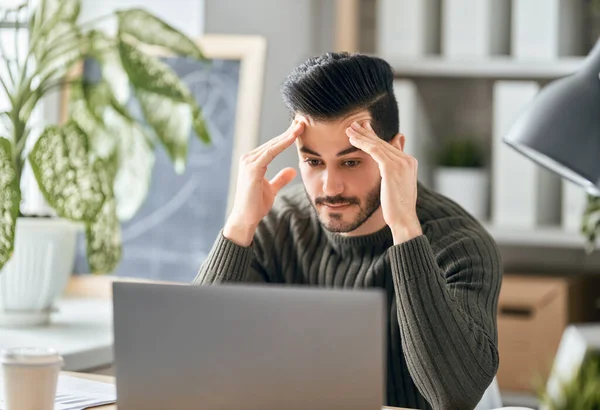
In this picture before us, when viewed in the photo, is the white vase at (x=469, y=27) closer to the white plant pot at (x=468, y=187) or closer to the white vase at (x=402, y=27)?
the white vase at (x=402, y=27)

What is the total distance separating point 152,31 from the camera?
2.31 meters

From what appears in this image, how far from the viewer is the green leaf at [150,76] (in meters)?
2.28

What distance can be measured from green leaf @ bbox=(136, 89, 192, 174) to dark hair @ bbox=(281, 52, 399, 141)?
0.67 meters

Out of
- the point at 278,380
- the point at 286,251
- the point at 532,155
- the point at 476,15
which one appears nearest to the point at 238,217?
the point at 286,251

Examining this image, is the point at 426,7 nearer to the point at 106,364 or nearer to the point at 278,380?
the point at 106,364

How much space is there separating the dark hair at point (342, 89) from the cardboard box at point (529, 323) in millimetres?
978

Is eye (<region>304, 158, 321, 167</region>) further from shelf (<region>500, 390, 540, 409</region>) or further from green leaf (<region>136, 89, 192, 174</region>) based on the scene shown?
shelf (<region>500, 390, 540, 409</region>)

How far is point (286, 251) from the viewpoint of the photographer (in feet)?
6.23

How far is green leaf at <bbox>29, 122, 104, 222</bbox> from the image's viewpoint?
7.04 feet

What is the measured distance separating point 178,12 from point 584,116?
1.83 metres

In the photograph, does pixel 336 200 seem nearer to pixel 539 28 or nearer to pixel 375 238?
pixel 375 238

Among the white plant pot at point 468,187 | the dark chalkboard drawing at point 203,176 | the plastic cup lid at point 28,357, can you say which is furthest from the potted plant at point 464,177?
the plastic cup lid at point 28,357

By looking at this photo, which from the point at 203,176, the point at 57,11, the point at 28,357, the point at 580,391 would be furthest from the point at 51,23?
the point at 580,391

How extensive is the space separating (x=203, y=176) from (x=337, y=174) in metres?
0.92
